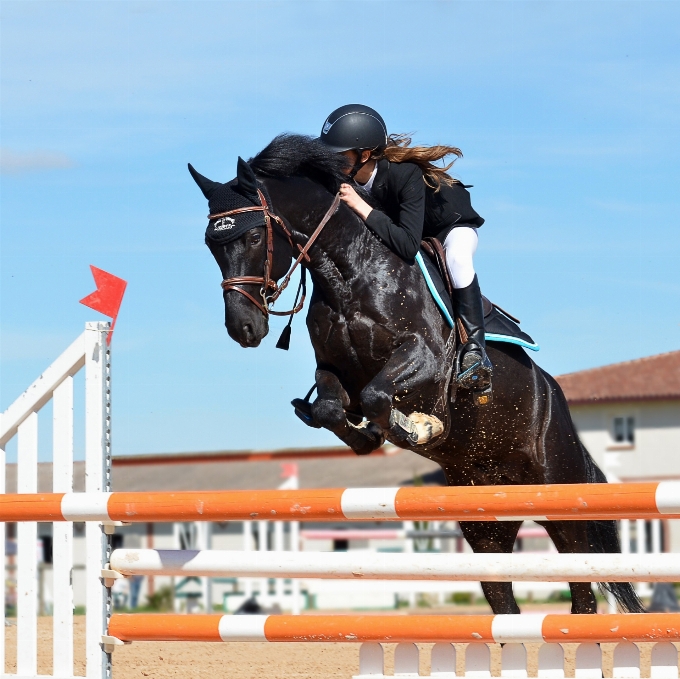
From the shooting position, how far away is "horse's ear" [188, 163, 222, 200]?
178 inches

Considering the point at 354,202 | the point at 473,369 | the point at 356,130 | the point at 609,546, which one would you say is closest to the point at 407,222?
the point at 354,202

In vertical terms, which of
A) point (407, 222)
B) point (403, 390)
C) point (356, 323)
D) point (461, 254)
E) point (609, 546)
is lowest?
point (609, 546)

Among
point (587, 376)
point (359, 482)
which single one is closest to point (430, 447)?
point (359, 482)

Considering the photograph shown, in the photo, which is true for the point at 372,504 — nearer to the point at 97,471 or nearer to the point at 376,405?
the point at 376,405

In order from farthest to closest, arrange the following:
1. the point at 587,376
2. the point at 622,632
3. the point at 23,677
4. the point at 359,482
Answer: the point at 587,376
the point at 359,482
the point at 23,677
the point at 622,632

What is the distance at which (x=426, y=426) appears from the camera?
4488 mm

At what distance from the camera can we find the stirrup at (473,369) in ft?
15.3

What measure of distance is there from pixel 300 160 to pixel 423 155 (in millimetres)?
553

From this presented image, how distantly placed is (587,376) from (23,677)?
1252 inches

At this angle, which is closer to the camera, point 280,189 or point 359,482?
point 280,189

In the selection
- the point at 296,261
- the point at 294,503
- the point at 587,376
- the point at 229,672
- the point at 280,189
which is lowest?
the point at 229,672

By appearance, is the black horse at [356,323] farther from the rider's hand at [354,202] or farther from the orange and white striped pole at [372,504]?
the orange and white striped pole at [372,504]

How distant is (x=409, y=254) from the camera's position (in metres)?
4.70

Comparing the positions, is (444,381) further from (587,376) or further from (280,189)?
(587,376)
